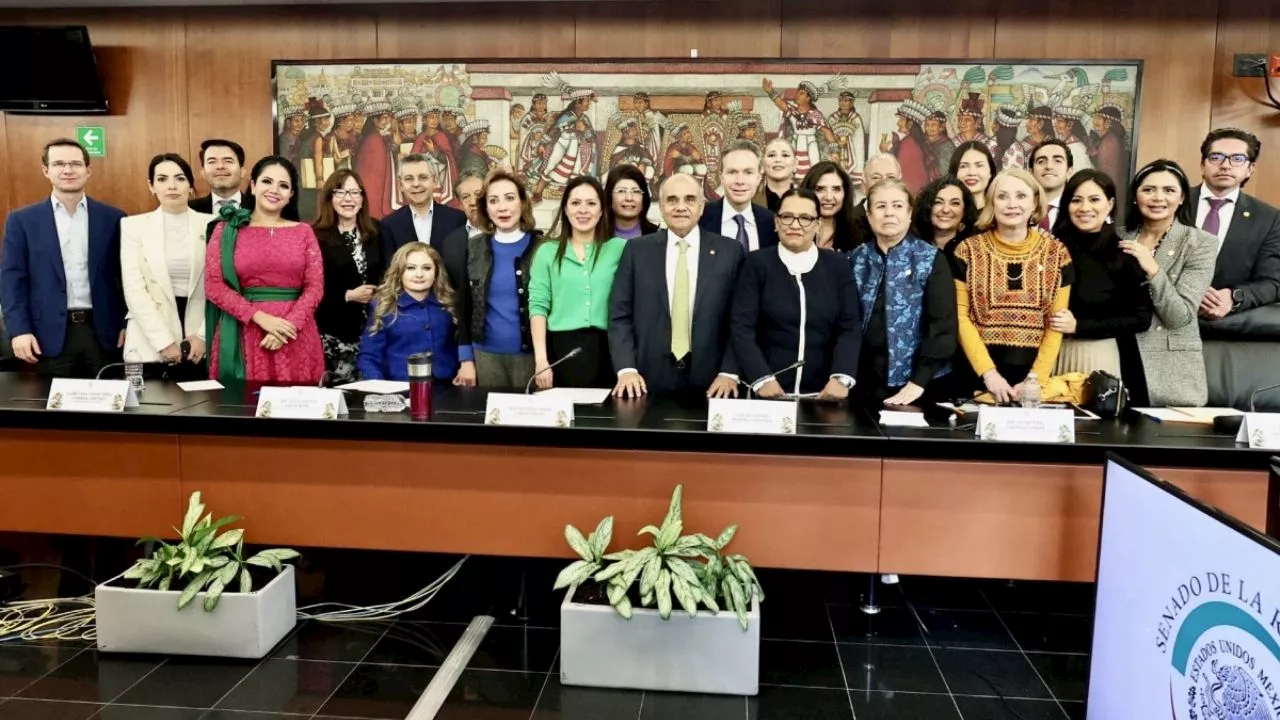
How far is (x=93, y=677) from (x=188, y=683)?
0.27 meters

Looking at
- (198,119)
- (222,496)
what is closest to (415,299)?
(222,496)

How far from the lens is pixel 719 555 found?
85.0 inches

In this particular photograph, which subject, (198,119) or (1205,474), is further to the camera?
(198,119)

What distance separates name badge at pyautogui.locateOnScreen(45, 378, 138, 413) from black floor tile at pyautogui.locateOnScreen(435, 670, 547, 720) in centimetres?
121

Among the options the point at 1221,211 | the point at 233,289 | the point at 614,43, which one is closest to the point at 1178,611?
the point at 1221,211

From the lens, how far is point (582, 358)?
10.3 ft

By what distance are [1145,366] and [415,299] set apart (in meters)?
2.63

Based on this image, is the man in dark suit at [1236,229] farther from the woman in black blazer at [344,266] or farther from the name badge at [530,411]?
the woman in black blazer at [344,266]

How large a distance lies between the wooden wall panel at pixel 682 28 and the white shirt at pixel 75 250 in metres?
2.62

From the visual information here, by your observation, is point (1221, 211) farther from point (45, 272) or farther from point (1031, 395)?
point (45, 272)

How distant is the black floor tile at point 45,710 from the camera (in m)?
2.05

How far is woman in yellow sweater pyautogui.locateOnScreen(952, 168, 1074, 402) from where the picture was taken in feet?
9.21

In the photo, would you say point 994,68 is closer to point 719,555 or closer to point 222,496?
point 719,555

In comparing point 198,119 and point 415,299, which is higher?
point 198,119
